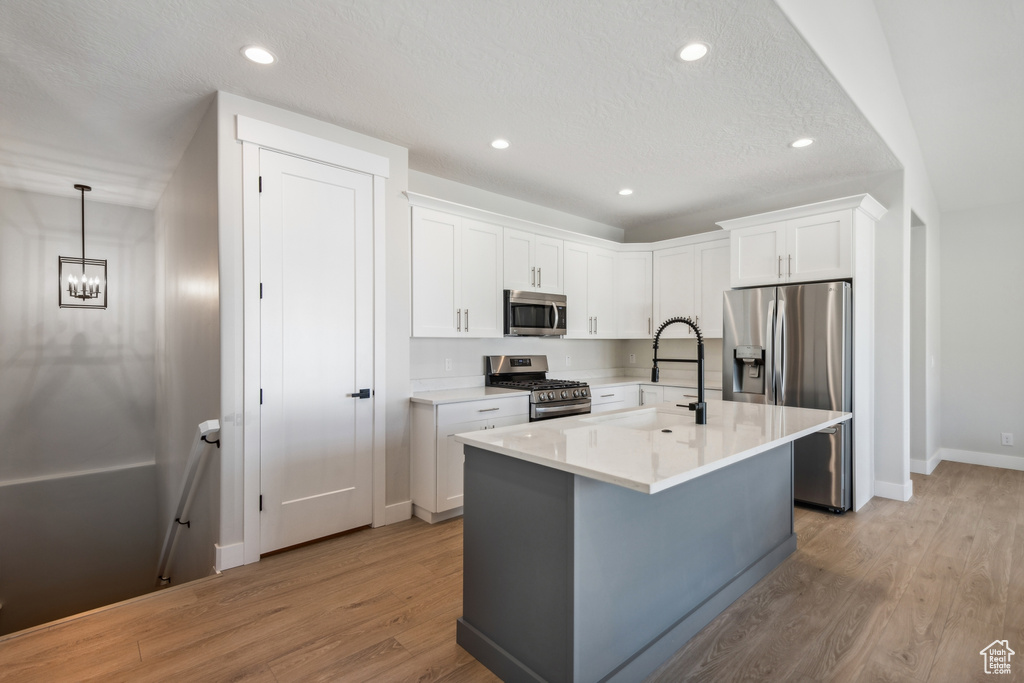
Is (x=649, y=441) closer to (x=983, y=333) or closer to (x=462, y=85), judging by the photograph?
(x=462, y=85)

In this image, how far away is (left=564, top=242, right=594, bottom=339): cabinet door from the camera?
190 inches

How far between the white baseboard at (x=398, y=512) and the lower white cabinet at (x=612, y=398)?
1.85m

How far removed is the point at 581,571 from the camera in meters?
1.62

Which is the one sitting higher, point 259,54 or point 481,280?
point 259,54

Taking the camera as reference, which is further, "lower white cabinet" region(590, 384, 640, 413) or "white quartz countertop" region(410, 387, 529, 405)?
"lower white cabinet" region(590, 384, 640, 413)

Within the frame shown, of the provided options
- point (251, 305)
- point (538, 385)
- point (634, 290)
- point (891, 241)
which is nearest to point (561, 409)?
point (538, 385)

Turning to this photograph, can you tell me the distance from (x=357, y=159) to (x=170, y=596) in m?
2.71

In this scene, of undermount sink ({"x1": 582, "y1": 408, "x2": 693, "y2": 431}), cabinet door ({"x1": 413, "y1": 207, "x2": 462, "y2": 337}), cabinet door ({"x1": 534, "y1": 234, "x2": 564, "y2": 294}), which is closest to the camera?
undermount sink ({"x1": 582, "y1": 408, "x2": 693, "y2": 431})

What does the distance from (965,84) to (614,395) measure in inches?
139

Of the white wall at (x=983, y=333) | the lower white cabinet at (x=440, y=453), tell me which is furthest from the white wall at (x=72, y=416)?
the white wall at (x=983, y=333)

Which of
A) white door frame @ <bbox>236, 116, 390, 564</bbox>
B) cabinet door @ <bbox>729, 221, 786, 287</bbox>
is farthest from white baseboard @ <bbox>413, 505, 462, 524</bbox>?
cabinet door @ <bbox>729, 221, 786, 287</bbox>

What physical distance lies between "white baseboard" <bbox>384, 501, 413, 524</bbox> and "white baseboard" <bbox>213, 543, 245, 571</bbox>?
903 mm

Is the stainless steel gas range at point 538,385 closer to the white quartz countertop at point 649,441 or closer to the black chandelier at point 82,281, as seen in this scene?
the white quartz countertop at point 649,441

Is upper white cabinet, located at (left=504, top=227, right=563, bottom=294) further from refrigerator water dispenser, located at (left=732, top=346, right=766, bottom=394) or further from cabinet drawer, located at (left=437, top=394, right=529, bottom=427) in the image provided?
refrigerator water dispenser, located at (left=732, top=346, right=766, bottom=394)
